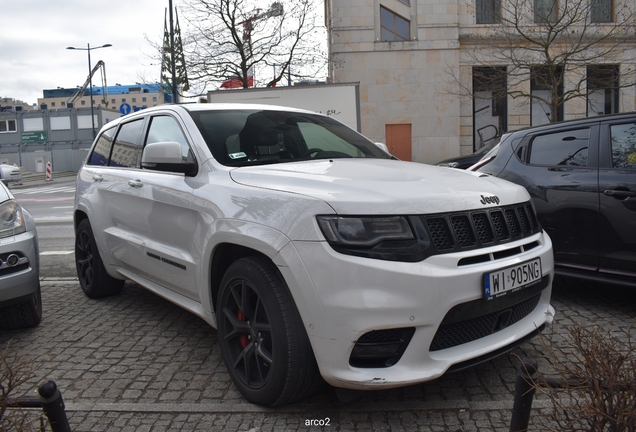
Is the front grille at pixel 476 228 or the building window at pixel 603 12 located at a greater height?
the building window at pixel 603 12

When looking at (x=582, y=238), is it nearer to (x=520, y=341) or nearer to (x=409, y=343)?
(x=520, y=341)

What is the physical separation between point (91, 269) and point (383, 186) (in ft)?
11.8

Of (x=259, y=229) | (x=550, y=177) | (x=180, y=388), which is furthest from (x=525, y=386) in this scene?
(x=550, y=177)

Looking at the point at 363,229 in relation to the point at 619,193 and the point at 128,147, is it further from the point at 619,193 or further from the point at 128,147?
the point at 128,147

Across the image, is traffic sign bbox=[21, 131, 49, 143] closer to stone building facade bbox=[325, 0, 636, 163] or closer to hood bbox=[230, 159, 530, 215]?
stone building facade bbox=[325, 0, 636, 163]

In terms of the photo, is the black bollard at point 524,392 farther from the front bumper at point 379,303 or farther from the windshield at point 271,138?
the windshield at point 271,138

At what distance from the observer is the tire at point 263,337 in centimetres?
266

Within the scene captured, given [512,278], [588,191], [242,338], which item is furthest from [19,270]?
[588,191]

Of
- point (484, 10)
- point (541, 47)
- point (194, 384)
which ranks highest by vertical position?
point (484, 10)

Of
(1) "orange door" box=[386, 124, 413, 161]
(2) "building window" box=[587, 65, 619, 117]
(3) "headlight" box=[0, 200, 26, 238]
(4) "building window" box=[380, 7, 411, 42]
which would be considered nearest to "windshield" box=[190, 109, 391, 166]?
(3) "headlight" box=[0, 200, 26, 238]

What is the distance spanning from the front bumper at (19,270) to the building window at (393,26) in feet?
73.9

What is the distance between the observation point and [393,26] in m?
24.7

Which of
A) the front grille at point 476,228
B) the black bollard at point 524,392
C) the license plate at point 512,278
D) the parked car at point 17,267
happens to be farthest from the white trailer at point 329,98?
the black bollard at point 524,392

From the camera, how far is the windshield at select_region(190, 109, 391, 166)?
11.9ft
